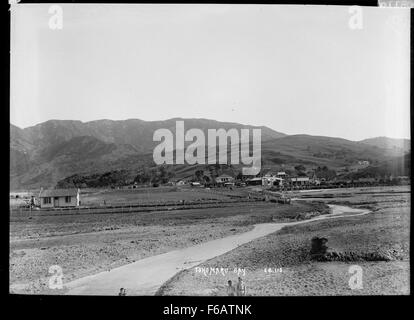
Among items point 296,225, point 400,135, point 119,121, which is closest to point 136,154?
point 119,121

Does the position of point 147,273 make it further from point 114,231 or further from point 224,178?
point 224,178

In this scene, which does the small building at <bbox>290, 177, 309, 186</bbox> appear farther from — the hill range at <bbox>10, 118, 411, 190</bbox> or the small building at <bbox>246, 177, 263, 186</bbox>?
the small building at <bbox>246, 177, 263, 186</bbox>

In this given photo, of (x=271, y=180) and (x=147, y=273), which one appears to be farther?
(x=271, y=180)

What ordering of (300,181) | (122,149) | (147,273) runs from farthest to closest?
1. (300,181)
2. (122,149)
3. (147,273)

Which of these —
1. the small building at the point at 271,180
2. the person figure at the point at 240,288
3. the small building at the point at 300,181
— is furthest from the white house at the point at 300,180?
the person figure at the point at 240,288

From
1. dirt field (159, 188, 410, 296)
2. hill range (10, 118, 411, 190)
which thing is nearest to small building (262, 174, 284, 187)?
hill range (10, 118, 411, 190)

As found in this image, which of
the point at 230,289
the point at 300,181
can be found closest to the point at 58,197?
the point at 230,289
